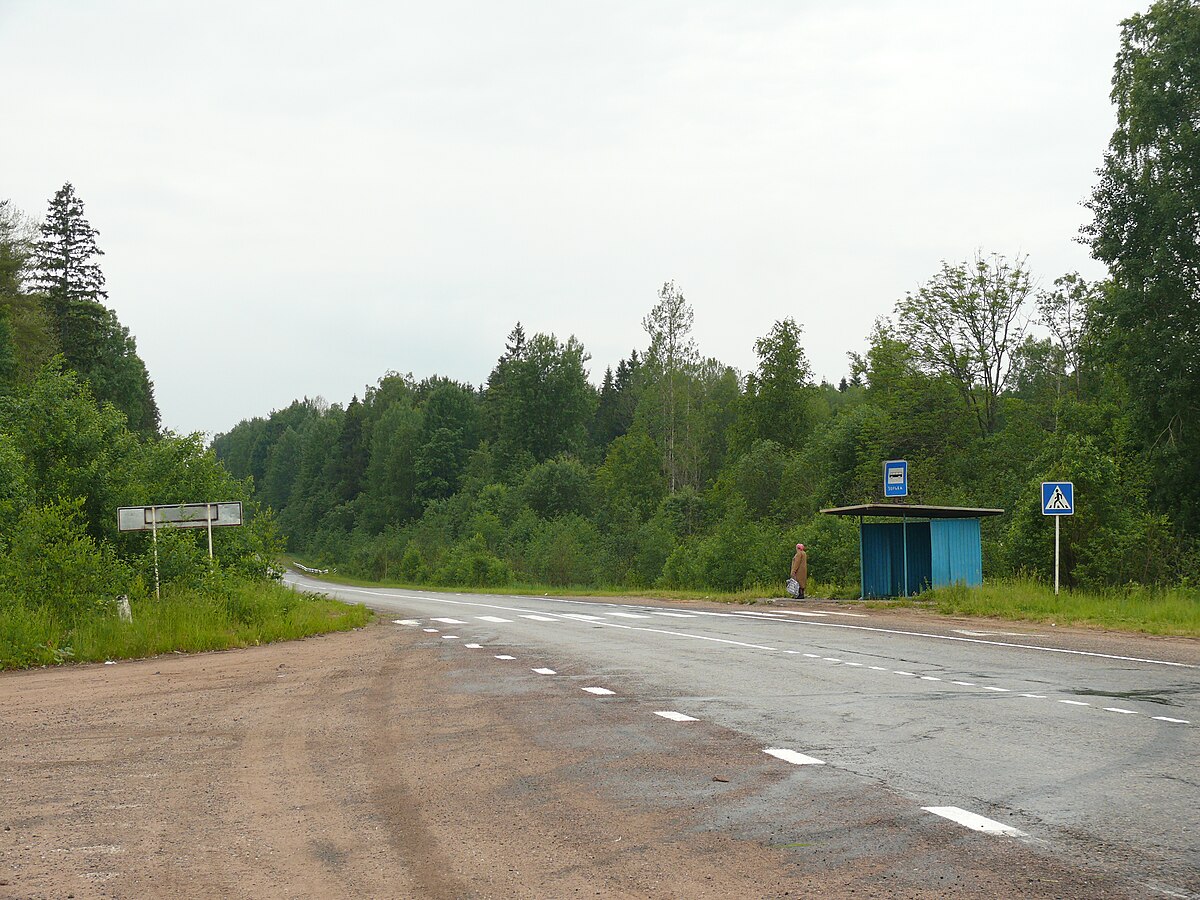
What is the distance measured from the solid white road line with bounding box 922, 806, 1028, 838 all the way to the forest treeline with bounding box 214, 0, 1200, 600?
24562 millimetres

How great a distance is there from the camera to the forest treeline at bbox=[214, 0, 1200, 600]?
3831cm

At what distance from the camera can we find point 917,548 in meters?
33.5

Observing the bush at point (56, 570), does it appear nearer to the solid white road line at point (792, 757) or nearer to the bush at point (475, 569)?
the solid white road line at point (792, 757)

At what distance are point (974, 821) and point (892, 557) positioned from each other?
95.6 feet

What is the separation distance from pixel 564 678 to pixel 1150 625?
1221 cm

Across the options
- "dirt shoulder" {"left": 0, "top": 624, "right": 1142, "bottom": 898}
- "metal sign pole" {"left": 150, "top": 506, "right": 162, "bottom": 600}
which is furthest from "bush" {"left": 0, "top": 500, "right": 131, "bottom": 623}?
"dirt shoulder" {"left": 0, "top": 624, "right": 1142, "bottom": 898}

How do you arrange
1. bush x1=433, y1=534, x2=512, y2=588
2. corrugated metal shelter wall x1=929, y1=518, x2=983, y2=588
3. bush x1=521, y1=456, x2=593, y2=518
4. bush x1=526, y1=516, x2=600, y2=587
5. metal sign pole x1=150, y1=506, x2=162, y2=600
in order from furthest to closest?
1. bush x1=521, y1=456, x2=593, y2=518
2. bush x1=433, y1=534, x2=512, y2=588
3. bush x1=526, y1=516, x2=600, y2=587
4. corrugated metal shelter wall x1=929, y1=518, x2=983, y2=588
5. metal sign pole x1=150, y1=506, x2=162, y2=600

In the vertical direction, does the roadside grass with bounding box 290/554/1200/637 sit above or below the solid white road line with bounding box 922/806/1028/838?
below

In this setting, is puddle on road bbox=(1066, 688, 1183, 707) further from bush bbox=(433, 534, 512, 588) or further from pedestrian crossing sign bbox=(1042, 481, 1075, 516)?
bush bbox=(433, 534, 512, 588)

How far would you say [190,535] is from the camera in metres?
25.2

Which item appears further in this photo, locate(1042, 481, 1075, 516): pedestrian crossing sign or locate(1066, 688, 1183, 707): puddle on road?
locate(1042, 481, 1075, 516): pedestrian crossing sign

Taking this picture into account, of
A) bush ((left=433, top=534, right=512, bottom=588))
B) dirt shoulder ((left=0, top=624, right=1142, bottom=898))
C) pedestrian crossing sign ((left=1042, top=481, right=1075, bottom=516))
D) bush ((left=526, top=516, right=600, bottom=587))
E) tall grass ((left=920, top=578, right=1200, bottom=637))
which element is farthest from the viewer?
bush ((left=433, top=534, right=512, bottom=588))

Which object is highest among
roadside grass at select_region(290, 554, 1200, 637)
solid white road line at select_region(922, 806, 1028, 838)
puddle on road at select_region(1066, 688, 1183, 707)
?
solid white road line at select_region(922, 806, 1028, 838)

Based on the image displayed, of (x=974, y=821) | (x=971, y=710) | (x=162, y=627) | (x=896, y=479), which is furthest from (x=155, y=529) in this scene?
(x=974, y=821)
